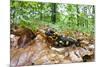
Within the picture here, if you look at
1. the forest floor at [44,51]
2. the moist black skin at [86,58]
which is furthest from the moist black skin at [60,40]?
the moist black skin at [86,58]

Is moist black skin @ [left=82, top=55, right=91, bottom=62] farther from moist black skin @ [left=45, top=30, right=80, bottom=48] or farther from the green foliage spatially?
the green foliage

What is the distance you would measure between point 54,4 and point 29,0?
27 cm

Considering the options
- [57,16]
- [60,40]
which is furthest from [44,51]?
[57,16]

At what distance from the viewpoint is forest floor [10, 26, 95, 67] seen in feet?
5.90

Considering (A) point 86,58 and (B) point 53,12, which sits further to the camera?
(A) point 86,58

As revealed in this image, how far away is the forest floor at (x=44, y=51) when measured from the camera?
70.8 inches

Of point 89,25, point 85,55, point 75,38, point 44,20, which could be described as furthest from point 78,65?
point 44,20

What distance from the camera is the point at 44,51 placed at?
189 cm

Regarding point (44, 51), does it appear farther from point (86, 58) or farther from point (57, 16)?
point (86, 58)

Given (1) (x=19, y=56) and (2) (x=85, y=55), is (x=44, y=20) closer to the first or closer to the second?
(1) (x=19, y=56)

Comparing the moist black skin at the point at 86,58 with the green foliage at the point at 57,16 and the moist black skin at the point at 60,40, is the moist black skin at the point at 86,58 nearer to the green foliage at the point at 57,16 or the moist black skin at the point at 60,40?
the moist black skin at the point at 60,40

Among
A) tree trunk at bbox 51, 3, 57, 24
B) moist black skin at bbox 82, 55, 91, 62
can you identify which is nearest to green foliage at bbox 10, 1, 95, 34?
tree trunk at bbox 51, 3, 57, 24

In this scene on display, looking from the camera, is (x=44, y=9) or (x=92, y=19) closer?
(x=44, y=9)

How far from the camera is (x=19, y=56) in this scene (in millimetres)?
1804
